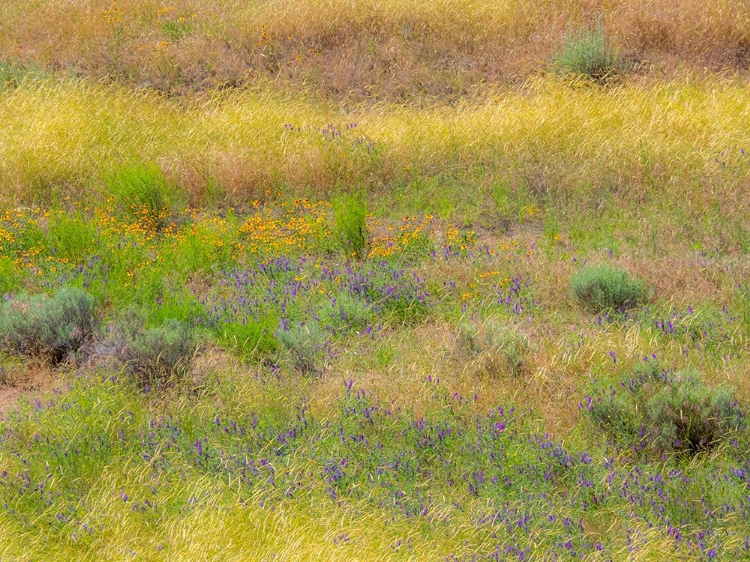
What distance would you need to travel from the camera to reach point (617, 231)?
7.52 m

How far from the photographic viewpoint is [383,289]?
6.32m

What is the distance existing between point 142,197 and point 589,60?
19.6 feet

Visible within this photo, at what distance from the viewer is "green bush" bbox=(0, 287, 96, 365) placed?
5.79m

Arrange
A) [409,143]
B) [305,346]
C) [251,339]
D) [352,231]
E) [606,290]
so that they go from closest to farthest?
1. [305,346]
2. [251,339]
3. [606,290]
4. [352,231]
5. [409,143]

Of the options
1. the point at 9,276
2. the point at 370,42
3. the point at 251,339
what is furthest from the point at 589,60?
the point at 9,276

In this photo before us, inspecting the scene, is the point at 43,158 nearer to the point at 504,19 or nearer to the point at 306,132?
the point at 306,132

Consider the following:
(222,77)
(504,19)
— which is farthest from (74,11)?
(504,19)

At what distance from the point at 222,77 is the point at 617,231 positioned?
6705 millimetres

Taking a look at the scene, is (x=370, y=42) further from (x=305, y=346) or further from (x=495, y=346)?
(x=495, y=346)

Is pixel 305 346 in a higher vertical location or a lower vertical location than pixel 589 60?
lower

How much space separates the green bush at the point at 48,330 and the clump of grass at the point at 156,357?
566mm

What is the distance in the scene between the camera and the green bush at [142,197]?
27.1ft

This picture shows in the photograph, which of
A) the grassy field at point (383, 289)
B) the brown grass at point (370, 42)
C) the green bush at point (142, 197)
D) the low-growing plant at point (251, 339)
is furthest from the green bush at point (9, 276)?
the brown grass at point (370, 42)

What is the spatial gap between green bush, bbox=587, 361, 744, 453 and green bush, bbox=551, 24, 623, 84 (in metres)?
7.12
